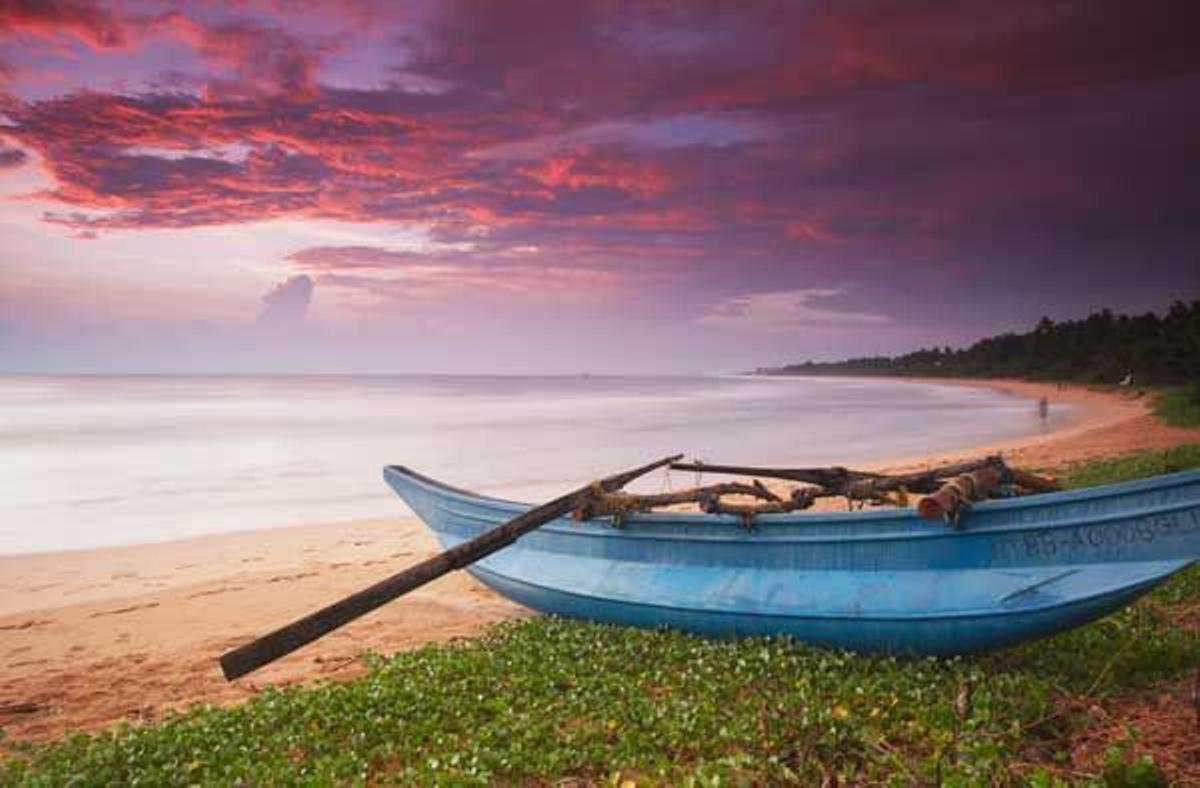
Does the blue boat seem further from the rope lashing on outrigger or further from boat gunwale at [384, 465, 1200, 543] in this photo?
the rope lashing on outrigger

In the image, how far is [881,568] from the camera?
7.99m

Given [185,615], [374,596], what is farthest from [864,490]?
[185,615]

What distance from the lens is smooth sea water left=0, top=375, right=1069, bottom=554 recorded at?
2216 cm

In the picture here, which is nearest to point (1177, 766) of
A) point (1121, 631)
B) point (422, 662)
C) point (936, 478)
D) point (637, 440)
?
point (1121, 631)

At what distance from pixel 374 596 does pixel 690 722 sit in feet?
10.8

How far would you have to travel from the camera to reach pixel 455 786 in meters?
5.75

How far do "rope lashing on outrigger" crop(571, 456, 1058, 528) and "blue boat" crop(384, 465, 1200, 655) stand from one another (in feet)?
0.62

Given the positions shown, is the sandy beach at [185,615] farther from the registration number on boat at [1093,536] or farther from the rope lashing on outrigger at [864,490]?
the registration number on boat at [1093,536]

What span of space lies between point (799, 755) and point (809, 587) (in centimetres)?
274

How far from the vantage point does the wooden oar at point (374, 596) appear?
698cm

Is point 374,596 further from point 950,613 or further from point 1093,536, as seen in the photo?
point 1093,536

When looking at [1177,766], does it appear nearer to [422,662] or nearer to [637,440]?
[422,662]

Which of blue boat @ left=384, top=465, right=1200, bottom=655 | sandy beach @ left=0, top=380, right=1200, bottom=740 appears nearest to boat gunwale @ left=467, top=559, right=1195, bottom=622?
blue boat @ left=384, top=465, right=1200, bottom=655

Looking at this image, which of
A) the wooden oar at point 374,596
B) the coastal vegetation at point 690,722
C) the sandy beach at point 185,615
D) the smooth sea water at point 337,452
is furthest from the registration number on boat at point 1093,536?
the smooth sea water at point 337,452
